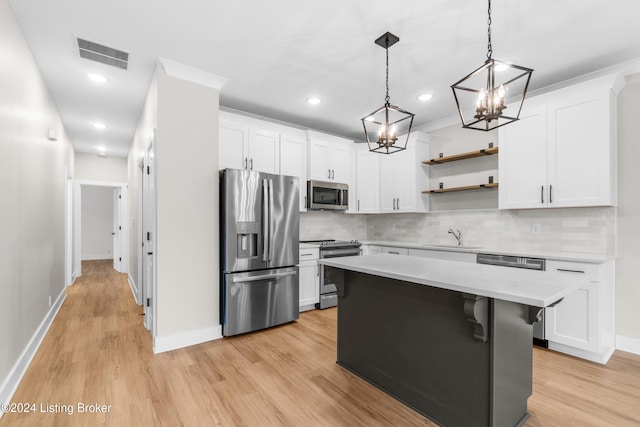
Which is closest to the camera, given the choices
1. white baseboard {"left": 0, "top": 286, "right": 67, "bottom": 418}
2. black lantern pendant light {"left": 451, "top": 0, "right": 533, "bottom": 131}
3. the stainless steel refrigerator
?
black lantern pendant light {"left": 451, "top": 0, "right": 533, "bottom": 131}

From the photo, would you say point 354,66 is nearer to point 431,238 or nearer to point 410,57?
point 410,57

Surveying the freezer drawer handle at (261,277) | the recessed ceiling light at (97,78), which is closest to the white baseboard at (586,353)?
the freezer drawer handle at (261,277)

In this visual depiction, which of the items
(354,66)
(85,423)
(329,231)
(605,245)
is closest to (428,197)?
(329,231)

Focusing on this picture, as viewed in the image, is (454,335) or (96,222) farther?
(96,222)

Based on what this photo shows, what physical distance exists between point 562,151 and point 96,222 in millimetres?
11453

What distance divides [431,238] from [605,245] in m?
2.02

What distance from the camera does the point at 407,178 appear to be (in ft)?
15.6

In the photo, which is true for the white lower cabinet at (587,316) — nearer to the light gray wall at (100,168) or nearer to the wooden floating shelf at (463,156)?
the wooden floating shelf at (463,156)

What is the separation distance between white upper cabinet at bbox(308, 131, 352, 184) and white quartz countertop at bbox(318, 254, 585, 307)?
2.51 m

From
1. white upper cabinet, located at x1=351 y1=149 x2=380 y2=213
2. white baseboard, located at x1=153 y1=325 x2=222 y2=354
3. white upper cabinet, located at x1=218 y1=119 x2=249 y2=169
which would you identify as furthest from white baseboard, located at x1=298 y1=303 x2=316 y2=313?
white upper cabinet, located at x1=218 y1=119 x2=249 y2=169

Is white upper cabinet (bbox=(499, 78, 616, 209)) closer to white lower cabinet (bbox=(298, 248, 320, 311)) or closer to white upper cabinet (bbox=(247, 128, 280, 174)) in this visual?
white lower cabinet (bbox=(298, 248, 320, 311))

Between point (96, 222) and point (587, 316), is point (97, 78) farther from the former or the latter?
point (96, 222)

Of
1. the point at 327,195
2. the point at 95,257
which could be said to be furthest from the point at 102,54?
the point at 95,257

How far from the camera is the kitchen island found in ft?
5.49
